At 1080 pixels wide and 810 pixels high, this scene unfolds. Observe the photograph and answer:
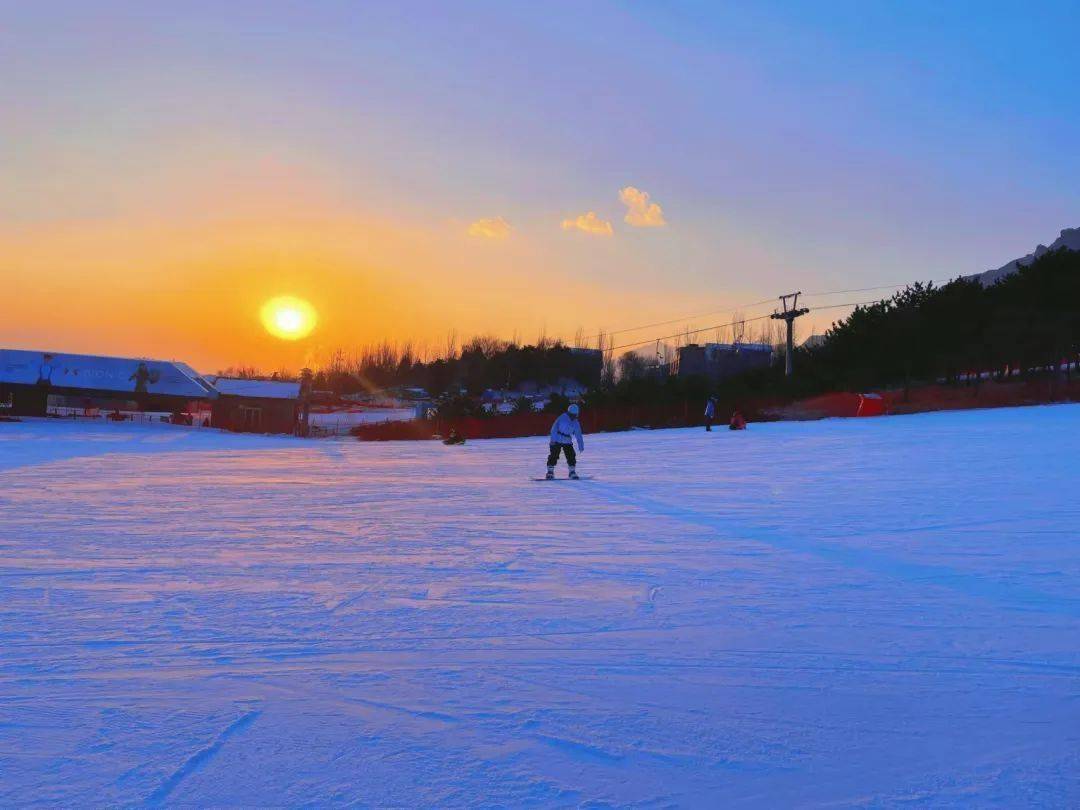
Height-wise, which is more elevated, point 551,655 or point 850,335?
point 850,335

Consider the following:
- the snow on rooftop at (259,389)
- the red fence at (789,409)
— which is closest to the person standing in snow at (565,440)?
the red fence at (789,409)

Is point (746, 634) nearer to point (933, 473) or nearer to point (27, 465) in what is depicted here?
point (933, 473)

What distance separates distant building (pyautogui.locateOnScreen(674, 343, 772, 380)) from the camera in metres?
83.0

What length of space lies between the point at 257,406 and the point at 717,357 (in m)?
50.1

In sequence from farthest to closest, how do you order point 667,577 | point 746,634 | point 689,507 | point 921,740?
point 689,507, point 667,577, point 746,634, point 921,740

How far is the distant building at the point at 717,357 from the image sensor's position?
8300 cm

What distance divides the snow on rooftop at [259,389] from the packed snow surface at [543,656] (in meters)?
42.2

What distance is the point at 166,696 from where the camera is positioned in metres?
3.70

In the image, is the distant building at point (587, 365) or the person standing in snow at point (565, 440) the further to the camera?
the distant building at point (587, 365)

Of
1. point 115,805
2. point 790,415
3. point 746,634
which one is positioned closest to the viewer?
point 115,805

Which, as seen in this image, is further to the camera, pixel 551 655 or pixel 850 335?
pixel 850 335

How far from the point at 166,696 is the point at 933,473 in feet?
42.8

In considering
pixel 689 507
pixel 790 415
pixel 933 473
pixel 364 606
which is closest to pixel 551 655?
pixel 364 606

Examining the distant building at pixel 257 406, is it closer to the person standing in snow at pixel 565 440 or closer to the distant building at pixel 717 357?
the person standing in snow at pixel 565 440
